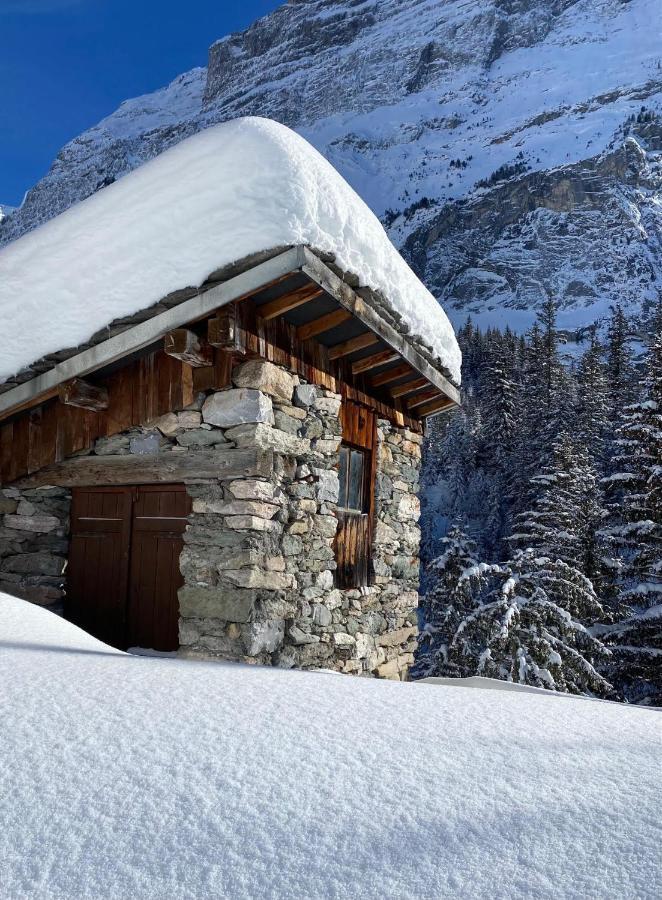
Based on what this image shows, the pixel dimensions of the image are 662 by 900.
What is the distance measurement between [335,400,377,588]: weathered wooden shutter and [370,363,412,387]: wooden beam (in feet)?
1.03

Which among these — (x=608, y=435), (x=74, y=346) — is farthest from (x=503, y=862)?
(x=608, y=435)

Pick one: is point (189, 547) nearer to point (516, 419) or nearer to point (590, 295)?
point (516, 419)

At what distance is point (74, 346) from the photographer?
515cm

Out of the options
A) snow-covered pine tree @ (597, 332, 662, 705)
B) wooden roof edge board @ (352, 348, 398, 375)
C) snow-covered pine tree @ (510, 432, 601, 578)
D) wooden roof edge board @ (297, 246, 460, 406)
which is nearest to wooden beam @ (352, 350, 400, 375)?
wooden roof edge board @ (352, 348, 398, 375)

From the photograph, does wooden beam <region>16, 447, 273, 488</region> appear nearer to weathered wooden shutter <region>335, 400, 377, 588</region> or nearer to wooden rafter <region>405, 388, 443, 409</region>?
weathered wooden shutter <region>335, 400, 377, 588</region>

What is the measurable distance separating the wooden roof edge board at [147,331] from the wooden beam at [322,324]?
0.94 meters

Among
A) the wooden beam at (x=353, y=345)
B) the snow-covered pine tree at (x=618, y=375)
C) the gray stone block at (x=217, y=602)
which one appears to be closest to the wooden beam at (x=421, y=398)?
the wooden beam at (x=353, y=345)

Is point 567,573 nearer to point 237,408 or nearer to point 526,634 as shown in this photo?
point 526,634

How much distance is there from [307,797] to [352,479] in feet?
16.8

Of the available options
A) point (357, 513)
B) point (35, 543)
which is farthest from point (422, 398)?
point (35, 543)

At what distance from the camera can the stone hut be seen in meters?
4.70

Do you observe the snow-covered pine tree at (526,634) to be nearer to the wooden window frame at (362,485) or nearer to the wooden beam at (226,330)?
the wooden window frame at (362,485)

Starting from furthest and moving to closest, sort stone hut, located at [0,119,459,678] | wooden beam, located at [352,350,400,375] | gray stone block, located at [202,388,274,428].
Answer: wooden beam, located at [352,350,400,375], gray stone block, located at [202,388,274,428], stone hut, located at [0,119,459,678]

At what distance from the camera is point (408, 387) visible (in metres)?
7.33
